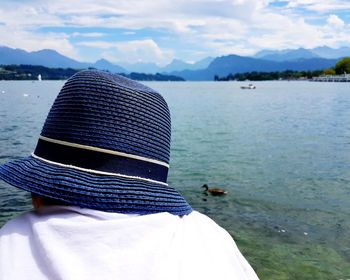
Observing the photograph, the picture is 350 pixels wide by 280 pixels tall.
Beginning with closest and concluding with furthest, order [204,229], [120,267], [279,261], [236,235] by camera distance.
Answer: [120,267]
[204,229]
[279,261]
[236,235]

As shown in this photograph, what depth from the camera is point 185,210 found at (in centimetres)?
156

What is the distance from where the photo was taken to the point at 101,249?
127 centimetres

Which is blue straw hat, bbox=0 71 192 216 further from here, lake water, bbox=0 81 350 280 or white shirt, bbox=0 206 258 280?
lake water, bbox=0 81 350 280

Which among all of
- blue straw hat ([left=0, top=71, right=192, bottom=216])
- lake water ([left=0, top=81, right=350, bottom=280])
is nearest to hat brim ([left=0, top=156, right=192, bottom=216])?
blue straw hat ([left=0, top=71, right=192, bottom=216])

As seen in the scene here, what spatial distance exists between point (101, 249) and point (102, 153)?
0.30m

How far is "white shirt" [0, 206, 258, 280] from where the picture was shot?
4.11 ft

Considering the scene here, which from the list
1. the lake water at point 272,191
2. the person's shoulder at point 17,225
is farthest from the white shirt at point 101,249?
the lake water at point 272,191

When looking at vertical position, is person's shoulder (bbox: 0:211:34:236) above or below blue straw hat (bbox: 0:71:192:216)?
below

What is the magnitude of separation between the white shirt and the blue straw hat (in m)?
0.05

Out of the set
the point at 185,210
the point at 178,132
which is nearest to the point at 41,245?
the point at 185,210

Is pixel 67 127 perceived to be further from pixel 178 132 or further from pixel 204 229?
pixel 178 132

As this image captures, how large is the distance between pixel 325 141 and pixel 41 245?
2693cm

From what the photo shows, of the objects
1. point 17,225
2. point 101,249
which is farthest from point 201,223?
point 17,225

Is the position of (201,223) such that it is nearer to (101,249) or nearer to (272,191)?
(101,249)
